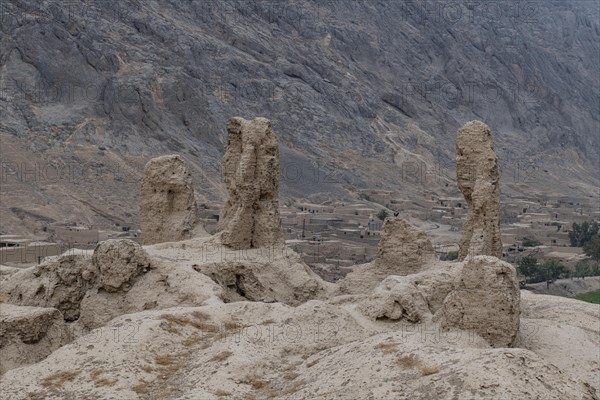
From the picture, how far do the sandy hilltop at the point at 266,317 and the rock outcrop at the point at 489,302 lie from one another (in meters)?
0.02

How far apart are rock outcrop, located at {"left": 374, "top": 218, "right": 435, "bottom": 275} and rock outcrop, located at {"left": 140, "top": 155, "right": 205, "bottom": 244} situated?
4.69 m

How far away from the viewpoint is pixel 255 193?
2216 centimetres

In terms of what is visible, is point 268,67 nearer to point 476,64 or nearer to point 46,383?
point 476,64

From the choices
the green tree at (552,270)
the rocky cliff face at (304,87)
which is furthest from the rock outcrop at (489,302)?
the rocky cliff face at (304,87)

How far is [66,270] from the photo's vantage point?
728 inches

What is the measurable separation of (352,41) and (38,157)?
1961 inches

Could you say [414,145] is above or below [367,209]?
above

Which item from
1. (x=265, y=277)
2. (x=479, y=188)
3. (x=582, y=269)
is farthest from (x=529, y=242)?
(x=265, y=277)

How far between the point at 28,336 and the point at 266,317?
3.46 metres

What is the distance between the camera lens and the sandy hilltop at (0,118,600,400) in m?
9.99

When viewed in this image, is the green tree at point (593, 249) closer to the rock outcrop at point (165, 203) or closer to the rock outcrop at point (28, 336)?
A: the rock outcrop at point (165, 203)

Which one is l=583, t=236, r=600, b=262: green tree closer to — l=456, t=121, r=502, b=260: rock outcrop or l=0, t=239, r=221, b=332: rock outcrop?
l=456, t=121, r=502, b=260: rock outcrop

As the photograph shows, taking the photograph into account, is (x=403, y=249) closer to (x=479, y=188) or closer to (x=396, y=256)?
(x=396, y=256)

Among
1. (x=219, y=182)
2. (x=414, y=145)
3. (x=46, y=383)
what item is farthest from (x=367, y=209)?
(x=46, y=383)
